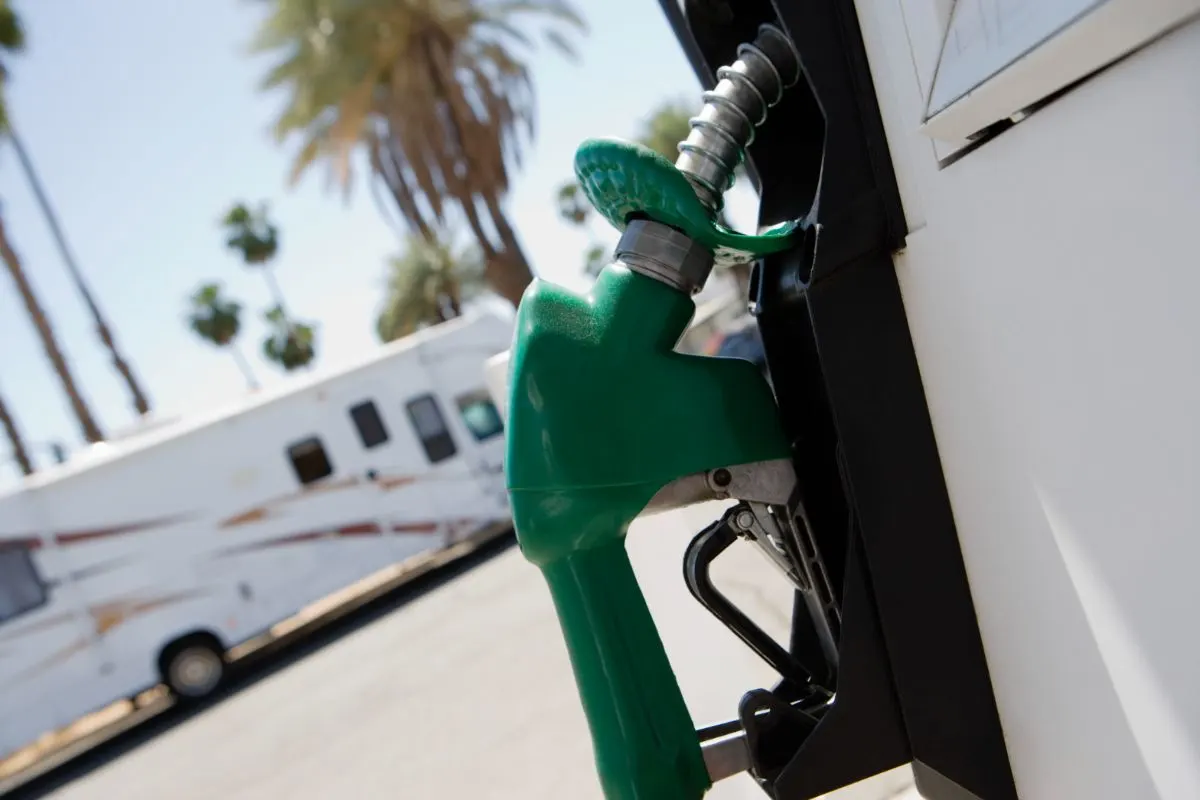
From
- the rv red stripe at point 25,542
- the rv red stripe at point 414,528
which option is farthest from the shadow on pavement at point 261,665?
the rv red stripe at point 25,542

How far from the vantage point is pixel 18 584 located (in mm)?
9320

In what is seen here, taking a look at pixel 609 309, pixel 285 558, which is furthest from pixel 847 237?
pixel 285 558

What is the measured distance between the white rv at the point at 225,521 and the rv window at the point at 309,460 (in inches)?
0.7

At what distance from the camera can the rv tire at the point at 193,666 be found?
9.79m

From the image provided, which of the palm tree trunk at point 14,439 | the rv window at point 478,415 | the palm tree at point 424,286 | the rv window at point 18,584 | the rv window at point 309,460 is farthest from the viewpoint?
the palm tree at point 424,286

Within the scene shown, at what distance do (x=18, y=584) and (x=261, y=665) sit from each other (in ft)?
9.50

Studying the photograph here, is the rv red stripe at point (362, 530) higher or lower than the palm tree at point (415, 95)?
lower

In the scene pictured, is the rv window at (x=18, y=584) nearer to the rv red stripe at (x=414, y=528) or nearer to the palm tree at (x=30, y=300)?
the rv red stripe at (x=414, y=528)

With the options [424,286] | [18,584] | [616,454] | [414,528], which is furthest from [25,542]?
[424,286]

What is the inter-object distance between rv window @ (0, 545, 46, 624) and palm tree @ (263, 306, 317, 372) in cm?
2596

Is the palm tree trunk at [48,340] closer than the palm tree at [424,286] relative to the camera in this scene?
Yes

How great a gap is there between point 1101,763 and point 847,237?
538 mm

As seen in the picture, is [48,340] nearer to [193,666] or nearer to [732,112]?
[193,666]

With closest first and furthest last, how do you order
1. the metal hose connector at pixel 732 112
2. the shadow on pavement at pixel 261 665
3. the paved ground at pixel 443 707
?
the metal hose connector at pixel 732 112
the paved ground at pixel 443 707
the shadow on pavement at pixel 261 665
